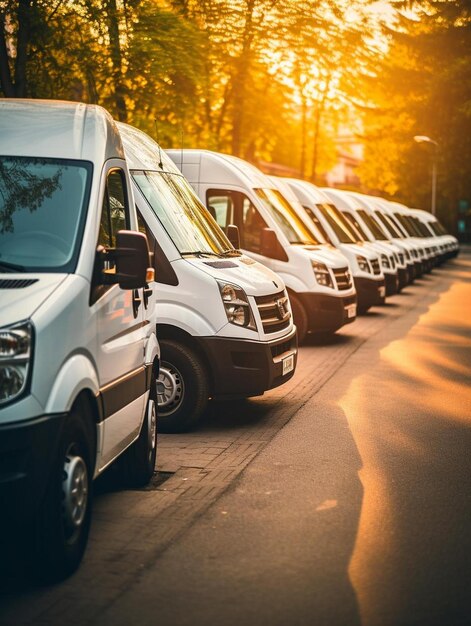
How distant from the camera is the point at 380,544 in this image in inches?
245

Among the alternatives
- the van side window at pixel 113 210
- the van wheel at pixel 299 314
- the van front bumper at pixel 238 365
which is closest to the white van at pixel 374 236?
the van wheel at pixel 299 314

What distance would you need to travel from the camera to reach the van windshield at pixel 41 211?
19.8 feet

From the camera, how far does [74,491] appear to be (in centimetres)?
562

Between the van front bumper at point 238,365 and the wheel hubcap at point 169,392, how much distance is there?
0.92ft

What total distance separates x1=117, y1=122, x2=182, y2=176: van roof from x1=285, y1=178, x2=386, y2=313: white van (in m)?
10.4

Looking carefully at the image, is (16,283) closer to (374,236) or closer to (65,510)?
(65,510)

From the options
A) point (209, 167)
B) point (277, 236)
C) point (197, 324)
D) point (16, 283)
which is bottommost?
point (197, 324)

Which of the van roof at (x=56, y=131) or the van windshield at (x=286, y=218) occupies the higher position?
the van roof at (x=56, y=131)

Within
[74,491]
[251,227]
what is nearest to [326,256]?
[251,227]

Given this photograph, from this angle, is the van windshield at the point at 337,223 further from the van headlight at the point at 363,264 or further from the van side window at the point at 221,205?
the van side window at the point at 221,205

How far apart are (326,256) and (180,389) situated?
7.29 meters

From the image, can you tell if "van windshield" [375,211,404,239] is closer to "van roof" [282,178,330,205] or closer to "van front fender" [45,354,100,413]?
"van roof" [282,178,330,205]

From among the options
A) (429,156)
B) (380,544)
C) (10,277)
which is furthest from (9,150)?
(429,156)

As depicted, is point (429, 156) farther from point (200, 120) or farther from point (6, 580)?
point (6, 580)
